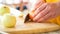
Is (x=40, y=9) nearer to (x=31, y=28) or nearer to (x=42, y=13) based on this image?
(x=42, y=13)

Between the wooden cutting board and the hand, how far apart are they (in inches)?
1.3

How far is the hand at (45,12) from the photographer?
75 centimetres

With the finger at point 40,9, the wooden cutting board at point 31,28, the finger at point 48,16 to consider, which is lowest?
the wooden cutting board at point 31,28

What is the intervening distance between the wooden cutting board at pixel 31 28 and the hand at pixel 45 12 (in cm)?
3

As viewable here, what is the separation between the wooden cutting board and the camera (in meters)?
0.68

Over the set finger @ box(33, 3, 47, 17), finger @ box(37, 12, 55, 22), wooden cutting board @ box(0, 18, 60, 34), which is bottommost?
wooden cutting board @ box(0, 18, 60, 34)

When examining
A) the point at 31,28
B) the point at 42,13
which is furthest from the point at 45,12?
the point at 31,28

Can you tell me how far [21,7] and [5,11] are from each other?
1664 mm

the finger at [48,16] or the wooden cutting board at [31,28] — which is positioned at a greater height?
the finger at [48,16]

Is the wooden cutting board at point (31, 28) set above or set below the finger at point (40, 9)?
below

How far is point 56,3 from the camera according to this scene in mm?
751

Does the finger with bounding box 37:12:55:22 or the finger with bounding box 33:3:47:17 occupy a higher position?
the finger with bounding box 33:3:47:17

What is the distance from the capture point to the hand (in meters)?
0.75

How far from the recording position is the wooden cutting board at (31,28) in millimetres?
681
